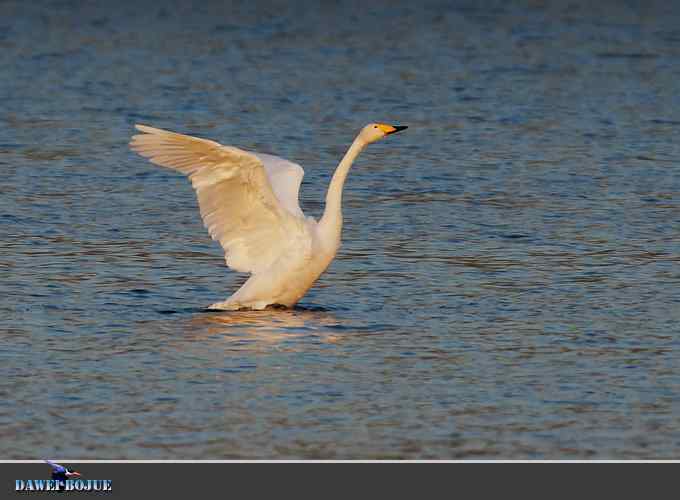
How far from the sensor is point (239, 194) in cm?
1470

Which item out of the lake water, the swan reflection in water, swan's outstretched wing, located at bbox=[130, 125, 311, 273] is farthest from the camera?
swan's outstretched wing, located at bbox=[130, 125, 311, 273]

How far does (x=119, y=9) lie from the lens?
45.0m

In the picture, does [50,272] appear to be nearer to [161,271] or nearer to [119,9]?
[161,271]

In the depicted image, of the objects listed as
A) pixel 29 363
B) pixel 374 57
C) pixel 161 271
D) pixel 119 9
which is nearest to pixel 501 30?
pixel 374 57

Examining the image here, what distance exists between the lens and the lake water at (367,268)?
38.4ft

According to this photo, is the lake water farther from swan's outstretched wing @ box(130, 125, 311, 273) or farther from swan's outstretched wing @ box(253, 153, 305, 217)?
swan's outstretched wing @ box(253, 153, 305, 217)

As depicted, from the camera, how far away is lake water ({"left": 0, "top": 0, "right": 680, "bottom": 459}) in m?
11.7
